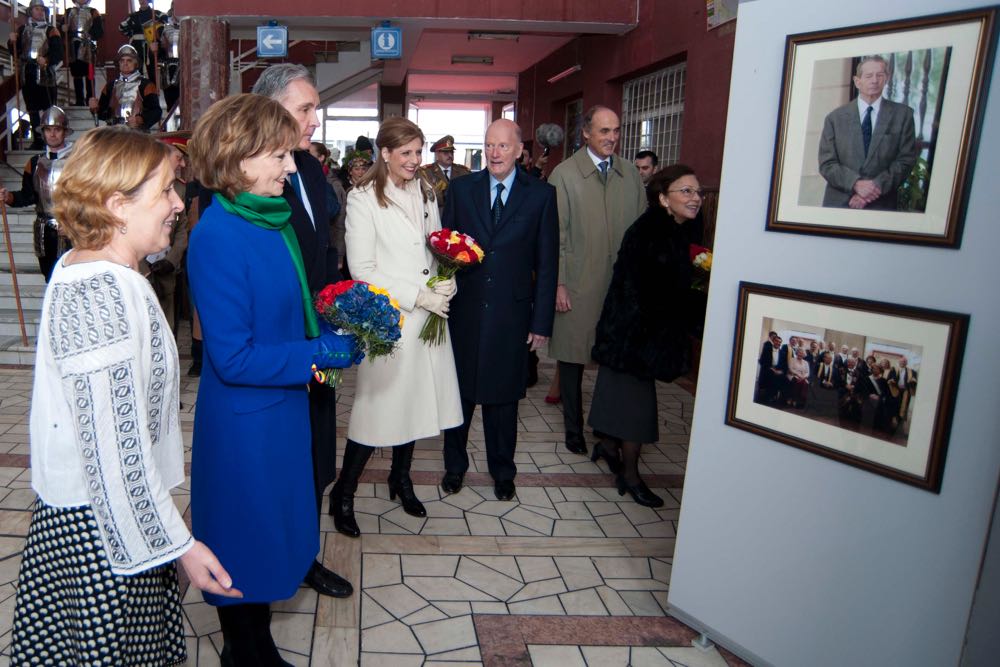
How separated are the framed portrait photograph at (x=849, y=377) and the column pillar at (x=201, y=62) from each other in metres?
8.07

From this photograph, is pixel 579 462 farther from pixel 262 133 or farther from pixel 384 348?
pixel 262 133

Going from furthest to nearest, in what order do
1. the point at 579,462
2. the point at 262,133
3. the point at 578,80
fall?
the point at 578,80 → the point at 579,462 → the point at 262,133

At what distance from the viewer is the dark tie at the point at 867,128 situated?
1.86 m

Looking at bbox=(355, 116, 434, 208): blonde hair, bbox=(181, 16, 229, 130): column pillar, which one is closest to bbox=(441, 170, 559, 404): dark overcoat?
bbox=(355, 116, 434, 208): blonde hair

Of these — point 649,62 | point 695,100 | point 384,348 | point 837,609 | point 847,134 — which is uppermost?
point 649,62

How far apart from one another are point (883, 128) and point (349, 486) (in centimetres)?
238

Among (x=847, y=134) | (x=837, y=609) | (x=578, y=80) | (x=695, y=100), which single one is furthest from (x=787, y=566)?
(x=578, y=80)

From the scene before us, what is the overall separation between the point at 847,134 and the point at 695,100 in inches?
200

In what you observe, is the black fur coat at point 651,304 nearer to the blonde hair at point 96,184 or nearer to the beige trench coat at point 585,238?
the beige trench coat at point 585,238

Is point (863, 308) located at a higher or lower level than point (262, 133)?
lower

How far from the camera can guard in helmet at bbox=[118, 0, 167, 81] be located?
10.4 metres

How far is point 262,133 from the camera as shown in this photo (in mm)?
1769

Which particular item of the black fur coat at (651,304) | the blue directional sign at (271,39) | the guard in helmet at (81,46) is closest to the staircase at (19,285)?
the guard in helmet at (81,46)

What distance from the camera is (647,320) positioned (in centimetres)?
335
